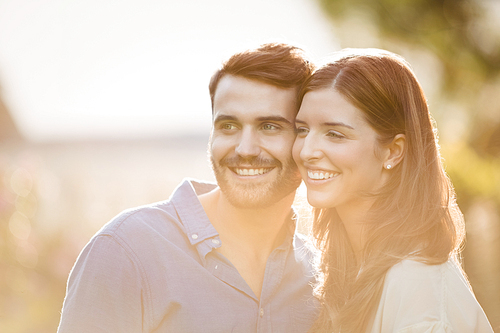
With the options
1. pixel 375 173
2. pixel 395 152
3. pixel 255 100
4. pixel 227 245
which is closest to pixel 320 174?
pixel 375 173

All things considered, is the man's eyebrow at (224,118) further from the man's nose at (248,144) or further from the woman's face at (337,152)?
the woman's face at (337,152)

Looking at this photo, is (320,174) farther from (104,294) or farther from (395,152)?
(104,294)

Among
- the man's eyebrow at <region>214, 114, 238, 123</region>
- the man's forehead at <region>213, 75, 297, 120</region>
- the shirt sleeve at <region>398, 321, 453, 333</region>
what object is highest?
the man's forehead at <region>213, 75, 297, 120</region>

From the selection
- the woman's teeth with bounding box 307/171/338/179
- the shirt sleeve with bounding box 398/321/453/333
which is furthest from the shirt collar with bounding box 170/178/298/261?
the shirt sleeve with bounding box 398/321/453/333

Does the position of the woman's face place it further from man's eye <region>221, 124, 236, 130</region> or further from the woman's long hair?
man's eye <region>221, 124, 236, 130</region>

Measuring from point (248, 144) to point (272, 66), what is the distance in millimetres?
457

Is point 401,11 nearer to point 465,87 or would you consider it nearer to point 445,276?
point 465,87

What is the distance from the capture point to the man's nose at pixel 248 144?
2691 mm

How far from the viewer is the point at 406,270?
2080mm

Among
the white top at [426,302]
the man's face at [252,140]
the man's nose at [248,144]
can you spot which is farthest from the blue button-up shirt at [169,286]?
the white top at [426,302]

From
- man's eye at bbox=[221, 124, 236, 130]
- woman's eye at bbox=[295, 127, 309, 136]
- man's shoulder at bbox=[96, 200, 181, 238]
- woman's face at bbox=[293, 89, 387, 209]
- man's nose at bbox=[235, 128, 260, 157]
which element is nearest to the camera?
woman's face at bbox=[293, 89, 387, 209]

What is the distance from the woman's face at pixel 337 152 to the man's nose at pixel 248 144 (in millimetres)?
322

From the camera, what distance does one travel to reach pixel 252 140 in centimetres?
272

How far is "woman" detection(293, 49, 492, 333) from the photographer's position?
222 centimetres
